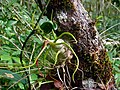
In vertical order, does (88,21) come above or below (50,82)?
above

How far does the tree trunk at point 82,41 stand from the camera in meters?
0.91

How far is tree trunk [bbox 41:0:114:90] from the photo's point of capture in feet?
3.00

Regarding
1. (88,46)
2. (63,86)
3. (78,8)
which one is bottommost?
(63,86)

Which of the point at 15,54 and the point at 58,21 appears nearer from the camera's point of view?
the point at 58,21

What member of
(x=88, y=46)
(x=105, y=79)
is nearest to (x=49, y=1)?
(x=88, y=46)

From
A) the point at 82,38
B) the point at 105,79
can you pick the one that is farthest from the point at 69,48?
the point at 105,79

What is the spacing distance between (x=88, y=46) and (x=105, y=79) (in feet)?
0.41

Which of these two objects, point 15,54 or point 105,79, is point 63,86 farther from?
point 15,54

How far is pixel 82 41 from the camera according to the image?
0.92m

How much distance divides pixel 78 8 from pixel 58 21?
2.8 inches

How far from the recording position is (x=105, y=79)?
0.97m

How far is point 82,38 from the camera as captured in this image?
917 millimetres

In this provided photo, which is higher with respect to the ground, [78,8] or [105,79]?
[78,8]

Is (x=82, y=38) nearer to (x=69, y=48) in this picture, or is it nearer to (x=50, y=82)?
(x=69, y=48)
